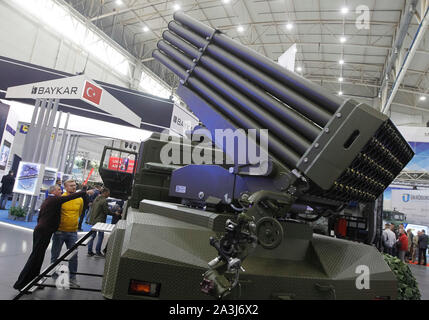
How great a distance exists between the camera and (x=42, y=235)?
189 inches

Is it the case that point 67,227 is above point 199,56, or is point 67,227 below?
below

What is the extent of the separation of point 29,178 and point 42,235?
741cm

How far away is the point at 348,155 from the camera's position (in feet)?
7.76

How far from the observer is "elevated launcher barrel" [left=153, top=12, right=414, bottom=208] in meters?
2.37

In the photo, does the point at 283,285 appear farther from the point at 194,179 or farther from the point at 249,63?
the point at 249,63

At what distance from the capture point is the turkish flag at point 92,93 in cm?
1094

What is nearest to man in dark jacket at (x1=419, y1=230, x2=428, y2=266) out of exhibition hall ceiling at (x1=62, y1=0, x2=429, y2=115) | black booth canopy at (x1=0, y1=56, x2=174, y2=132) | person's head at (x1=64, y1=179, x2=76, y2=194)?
exhibition hall ceiling at (x1=62, y1=0, x2=429, y2=115)

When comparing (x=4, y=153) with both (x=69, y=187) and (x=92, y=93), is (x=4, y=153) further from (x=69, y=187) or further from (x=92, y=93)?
(x=69, y=187)

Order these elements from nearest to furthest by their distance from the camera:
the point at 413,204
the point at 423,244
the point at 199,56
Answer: the point at 199,56, the point at 423,244, the point at 413,204

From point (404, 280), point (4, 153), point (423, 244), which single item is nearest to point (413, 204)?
point (423, 244)

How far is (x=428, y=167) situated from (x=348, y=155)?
1786cm

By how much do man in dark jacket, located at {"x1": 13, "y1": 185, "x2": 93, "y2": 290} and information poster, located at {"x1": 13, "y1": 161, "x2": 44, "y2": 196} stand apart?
23.0 feet

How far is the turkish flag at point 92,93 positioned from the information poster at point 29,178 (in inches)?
114
